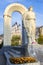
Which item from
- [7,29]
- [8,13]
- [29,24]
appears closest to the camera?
[29,24]

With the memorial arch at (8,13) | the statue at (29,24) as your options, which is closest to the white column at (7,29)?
the memorial arch at (8,13)

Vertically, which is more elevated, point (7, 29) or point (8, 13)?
point (8, 13)

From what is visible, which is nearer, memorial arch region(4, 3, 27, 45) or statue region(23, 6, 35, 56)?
statue region(23, 6, 35, 56)

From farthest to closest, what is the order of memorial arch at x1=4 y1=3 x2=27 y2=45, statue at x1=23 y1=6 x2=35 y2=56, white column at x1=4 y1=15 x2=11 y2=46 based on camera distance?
white column at x1=4 y1=15 x2=11 y2=46 < memorial arch at x1=4 y1=3 x2=27 y2=45 < statue at x1=23 y1=6 x2=35 y2=56

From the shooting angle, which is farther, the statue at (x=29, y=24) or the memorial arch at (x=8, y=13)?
the memorial arch at (x=8, y=13)

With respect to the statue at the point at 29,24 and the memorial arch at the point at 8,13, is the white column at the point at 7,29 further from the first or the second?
the statue at the point at 29,24

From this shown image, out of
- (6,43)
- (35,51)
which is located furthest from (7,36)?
(35,51)

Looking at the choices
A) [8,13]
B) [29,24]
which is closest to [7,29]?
[8,13]

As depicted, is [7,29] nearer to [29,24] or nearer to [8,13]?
[8,13]

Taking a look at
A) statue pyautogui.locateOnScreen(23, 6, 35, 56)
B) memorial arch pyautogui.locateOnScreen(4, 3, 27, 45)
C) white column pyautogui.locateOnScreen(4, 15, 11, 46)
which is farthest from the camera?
white column pyautogui.locateOnScreen(4, 15, 11, 46)

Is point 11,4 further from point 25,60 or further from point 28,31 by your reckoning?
point 25,60

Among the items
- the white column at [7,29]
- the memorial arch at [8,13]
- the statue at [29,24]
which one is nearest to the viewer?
the statue at [29,24]

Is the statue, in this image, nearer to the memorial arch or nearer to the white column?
the memorial arch

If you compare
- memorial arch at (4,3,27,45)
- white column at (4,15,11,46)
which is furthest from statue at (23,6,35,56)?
white column at (4,15,11,46)
